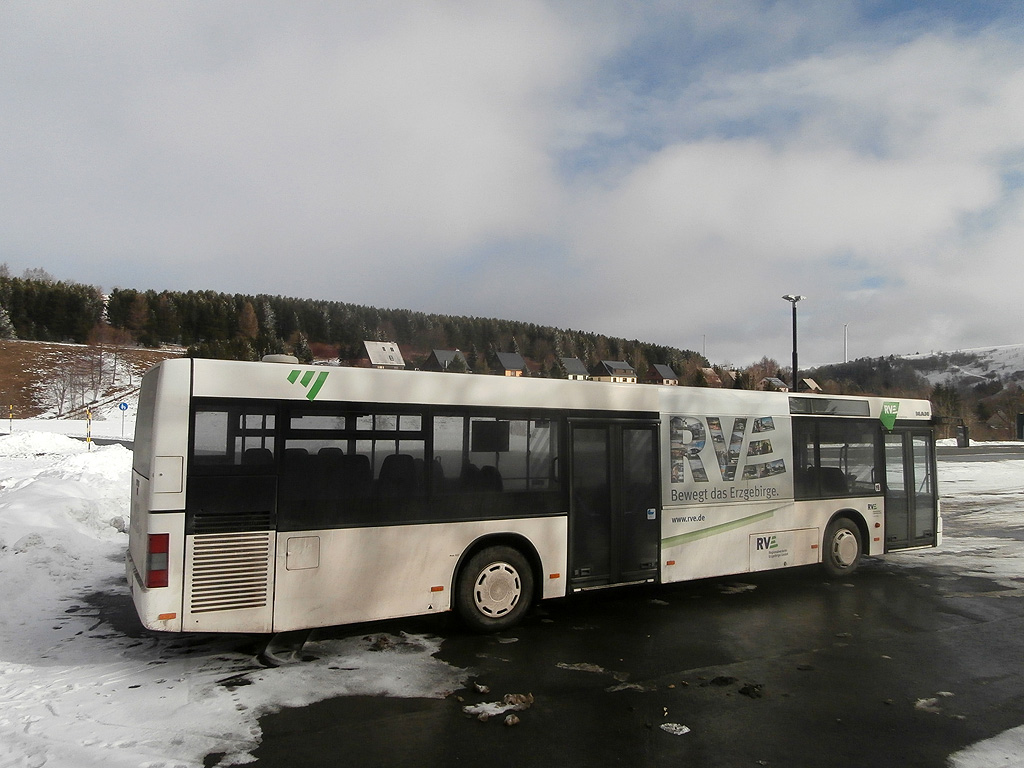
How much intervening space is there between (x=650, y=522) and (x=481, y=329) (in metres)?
104

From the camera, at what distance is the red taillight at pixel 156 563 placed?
5531mm

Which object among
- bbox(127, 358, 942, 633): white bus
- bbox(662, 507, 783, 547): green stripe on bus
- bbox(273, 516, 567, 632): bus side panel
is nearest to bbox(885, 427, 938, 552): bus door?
bbox(127, 358, 942, 633): white bus

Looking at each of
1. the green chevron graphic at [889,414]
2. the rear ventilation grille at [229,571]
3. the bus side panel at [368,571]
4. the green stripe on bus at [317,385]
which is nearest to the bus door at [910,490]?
the green chevron graphic at [889,414]

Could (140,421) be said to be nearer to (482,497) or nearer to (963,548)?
(482,497)

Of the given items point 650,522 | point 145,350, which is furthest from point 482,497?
point 145,350

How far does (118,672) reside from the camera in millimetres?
5715

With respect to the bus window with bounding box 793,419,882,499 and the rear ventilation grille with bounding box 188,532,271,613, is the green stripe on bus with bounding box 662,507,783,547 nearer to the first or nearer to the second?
the bus window with bounding box 793,419,882,499

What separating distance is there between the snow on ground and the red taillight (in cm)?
80

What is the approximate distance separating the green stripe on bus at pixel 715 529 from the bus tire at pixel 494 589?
1.99 metres

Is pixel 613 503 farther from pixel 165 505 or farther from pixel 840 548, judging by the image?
pixel 165 505

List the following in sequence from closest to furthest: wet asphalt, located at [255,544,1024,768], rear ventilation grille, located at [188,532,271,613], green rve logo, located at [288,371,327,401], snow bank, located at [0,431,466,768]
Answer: snow bank, located at [0,431,466,768] → wet asphalt, located at [255,544,1024,768] → rear ventilation grille, located at [188,532,271,613] → green rve logo, located at [288,371,327,401]

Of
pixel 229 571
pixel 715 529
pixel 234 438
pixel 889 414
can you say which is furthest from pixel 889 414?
pixel 229 571

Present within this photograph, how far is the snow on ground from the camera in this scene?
4.41 meters

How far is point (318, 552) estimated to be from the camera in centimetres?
616
